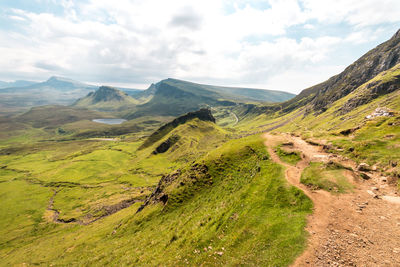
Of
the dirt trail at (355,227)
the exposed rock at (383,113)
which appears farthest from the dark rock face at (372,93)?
the dirt trail at (355,227)

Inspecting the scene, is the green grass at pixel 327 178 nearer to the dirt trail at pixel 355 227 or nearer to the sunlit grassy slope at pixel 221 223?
the dirt trail at pixel 355 227

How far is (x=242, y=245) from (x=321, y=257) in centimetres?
831

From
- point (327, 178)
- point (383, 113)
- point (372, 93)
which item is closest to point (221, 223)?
point (327, 178)

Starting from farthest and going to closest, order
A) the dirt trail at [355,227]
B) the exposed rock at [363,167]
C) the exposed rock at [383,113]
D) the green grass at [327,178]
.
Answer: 1. the exposed rock at [383,113]
2. the exposed rock at [363,167]
3. the green grass at [327,178]
4. the dirt trail at [355,227]

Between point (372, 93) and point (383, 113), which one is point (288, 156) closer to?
point (383, 113)

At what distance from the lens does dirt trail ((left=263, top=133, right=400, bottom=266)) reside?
15.7 m

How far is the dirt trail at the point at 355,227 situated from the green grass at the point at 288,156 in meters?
10.4

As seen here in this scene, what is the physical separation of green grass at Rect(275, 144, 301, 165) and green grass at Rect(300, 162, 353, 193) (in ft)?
15.4

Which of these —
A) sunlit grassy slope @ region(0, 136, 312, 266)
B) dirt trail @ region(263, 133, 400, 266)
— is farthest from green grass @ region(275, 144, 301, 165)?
dirt trail @ region(263, 133, 400, 266)

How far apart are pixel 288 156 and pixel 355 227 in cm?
2195

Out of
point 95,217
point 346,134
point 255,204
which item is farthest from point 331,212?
point 95,217

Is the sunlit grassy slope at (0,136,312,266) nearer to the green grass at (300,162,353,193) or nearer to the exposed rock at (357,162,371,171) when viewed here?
the green grass at (300,162,353,193)

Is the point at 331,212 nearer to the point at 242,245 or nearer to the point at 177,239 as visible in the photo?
the point at 242,245

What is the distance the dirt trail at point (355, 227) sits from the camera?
15.7 m
